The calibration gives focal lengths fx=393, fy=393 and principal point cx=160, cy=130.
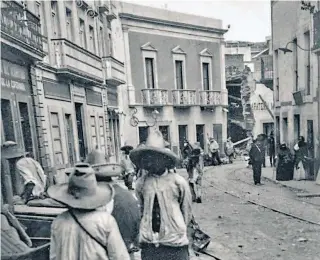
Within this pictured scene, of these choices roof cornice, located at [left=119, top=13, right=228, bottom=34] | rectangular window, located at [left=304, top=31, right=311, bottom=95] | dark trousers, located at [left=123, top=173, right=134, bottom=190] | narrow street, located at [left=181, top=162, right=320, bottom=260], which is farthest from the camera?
roof cornice, located at [left=119, top=13, right=228, bottom=34]

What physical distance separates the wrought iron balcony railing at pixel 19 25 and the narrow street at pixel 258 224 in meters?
4.85

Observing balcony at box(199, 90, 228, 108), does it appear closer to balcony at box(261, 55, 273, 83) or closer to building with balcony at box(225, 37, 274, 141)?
building with balcony at box(225, 37, 274, 141)

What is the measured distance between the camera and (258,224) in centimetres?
721

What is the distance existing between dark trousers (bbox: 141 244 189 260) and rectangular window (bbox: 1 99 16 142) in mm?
4478

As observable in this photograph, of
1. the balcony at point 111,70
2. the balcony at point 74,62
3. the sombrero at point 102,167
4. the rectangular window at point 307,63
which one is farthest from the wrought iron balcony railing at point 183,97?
the sombrero at point 102,167

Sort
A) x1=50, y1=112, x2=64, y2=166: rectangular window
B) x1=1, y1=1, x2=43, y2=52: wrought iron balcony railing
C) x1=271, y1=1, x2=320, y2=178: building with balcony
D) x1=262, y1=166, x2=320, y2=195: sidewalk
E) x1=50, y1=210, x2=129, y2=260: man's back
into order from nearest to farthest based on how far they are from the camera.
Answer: x1=50, y1=210, x2=129, y2=260: man's back
x1=1, y1=1, x2=43, y2=52: wrought iron balcony railing
x1=50, y1=112, x2=64, y2=166: rectangular window
x1=262, y1=166, x2=320, y2=195: sidewalk
x1=271, y1=1, x2=320, y2=178: building with balcony

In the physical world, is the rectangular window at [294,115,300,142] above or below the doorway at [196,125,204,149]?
above

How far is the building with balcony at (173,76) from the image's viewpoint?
65.9ft

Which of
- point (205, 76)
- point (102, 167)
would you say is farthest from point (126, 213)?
point (205, 76)

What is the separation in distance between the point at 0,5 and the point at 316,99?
393 inches

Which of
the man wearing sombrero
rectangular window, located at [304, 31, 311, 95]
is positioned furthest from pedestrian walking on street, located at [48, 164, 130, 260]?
rectangular window, located at [304, 31, 311, 95]

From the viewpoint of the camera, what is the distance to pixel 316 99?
12570 millimetres

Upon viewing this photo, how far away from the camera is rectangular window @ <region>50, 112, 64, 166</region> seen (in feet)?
31.5

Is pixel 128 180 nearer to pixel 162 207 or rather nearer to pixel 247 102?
pixel 162 207
